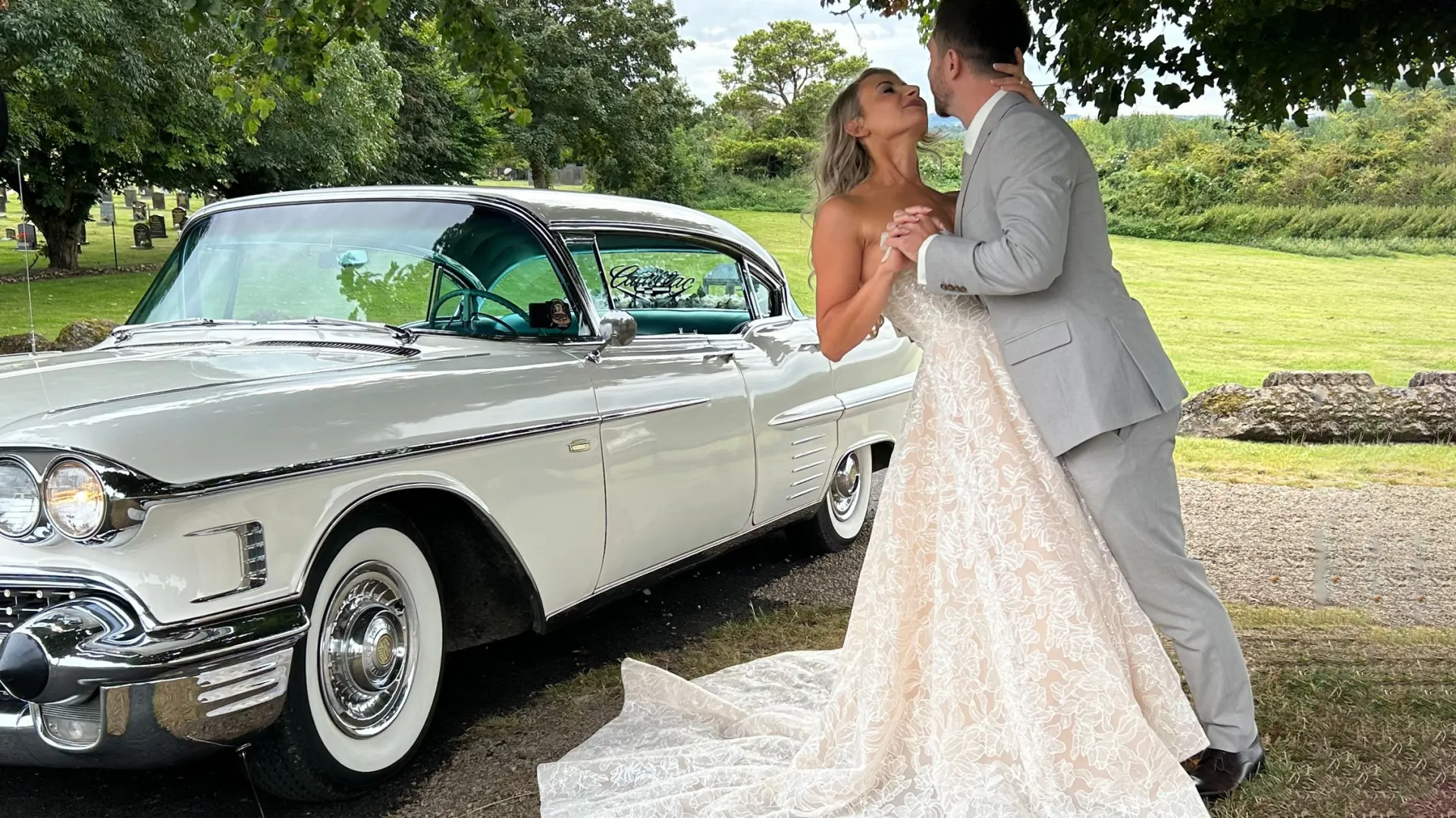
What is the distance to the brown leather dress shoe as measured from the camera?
113 inches

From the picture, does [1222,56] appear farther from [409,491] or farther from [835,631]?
[409,491]

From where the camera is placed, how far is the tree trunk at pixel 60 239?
24.1m

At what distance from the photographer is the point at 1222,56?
5.36m

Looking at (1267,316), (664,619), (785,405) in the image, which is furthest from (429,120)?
(664,619)

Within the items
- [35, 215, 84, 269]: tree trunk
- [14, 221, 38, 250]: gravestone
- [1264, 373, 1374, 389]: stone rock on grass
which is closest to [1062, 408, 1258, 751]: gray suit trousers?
[14, 221, 38, 250]: gravestone

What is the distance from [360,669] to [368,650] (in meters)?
0.05

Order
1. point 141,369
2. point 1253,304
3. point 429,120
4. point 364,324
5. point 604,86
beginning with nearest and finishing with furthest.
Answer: point 141,369 → point 364,324 → point 1253,304 → point 429,120 → point 604,86

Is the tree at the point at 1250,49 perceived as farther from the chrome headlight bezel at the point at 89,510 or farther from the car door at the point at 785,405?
the chrome headlight bezel at the point at 89,510

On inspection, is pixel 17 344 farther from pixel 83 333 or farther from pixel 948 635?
pixel 948 635

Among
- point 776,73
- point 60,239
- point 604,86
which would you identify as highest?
point 776,73

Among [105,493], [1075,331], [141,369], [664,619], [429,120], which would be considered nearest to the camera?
[105,493]

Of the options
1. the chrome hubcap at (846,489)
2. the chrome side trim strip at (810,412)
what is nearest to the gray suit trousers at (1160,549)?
the chrome side trim strip at (810,412)

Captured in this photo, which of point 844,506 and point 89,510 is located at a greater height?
point 89,510

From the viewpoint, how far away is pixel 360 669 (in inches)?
118
